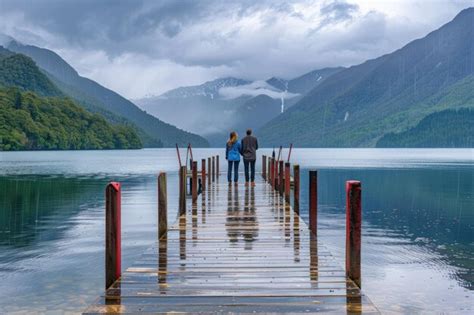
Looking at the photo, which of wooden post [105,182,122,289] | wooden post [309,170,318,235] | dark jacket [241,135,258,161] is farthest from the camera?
dark jacket [241,135,258,161]

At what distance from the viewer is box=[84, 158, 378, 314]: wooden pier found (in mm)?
7844

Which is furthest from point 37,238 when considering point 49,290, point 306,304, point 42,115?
point 42,115

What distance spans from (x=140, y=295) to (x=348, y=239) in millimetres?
3580

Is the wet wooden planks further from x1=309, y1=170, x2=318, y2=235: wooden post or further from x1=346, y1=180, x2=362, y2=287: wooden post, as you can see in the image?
x1=309, y1=170, x2=318, y2=235: wooden post

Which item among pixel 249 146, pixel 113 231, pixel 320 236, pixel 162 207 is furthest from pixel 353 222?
pixel 249 146

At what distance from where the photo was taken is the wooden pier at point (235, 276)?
25.7 feet

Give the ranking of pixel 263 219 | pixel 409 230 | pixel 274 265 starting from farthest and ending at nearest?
pixel 409 230 < pixel 263 219 < pixel 274 265

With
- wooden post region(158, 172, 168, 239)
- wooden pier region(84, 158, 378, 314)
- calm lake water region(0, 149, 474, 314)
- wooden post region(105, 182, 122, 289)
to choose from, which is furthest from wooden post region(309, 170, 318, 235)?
wooden post region(105, 182, 122, 289)

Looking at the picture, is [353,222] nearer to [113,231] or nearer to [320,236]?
[113,231]

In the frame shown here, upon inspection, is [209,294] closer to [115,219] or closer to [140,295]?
[140,295]

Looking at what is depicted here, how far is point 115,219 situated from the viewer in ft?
31.2

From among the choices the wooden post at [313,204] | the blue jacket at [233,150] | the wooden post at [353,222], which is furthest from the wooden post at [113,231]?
the blue jacket at [233,150]

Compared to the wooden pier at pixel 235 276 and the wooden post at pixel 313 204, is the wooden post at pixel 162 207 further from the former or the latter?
the wooden post at pixel 313 204

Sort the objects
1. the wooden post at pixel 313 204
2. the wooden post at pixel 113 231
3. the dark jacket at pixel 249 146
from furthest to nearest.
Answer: the dark jacket at pixel 249 146 < the wooden post at pixel 313 204 < the wooden post at pixel 113 231
